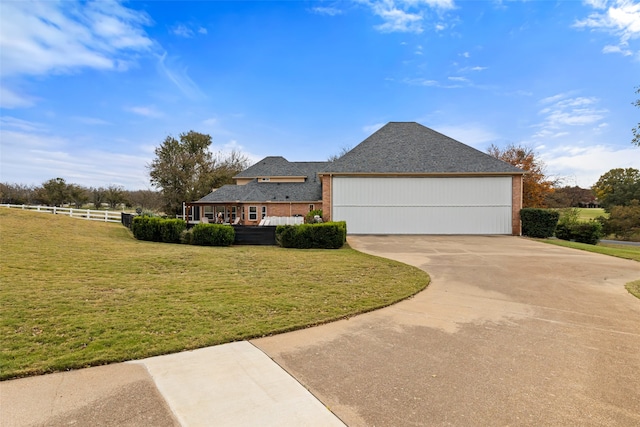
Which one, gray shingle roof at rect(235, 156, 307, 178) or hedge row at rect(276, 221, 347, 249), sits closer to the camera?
hedge row at rect(276, 221, 347, 249)

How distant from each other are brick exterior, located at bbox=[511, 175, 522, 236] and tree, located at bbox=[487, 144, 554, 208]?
13.6 m

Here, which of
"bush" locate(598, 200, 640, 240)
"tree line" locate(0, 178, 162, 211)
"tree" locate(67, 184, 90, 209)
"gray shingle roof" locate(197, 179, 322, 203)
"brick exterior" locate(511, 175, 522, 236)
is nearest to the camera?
"brick exterior" locate(511, 175, 522, 236)

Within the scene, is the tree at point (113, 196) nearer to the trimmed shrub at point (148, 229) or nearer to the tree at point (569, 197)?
the trimmed shrub at point (148, 229)

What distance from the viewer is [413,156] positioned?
2022 cm

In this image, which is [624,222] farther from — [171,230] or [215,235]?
[171,230]

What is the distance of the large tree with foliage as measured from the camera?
36.0 meters

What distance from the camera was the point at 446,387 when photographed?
2771 millimetres

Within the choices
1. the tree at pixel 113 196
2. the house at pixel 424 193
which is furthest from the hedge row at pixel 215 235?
the tree at pixel 113 196

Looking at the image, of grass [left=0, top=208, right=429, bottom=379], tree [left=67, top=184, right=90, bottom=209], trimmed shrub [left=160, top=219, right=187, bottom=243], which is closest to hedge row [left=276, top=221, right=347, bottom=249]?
grass [left=0, top=208, right=429, bottom=379]

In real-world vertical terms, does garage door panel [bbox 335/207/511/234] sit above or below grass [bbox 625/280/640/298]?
above

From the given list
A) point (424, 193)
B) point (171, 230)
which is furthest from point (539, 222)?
point (171, 230)

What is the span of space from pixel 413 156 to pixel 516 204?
6970 mm

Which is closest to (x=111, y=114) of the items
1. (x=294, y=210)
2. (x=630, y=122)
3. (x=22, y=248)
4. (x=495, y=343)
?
(x=22, y=248)

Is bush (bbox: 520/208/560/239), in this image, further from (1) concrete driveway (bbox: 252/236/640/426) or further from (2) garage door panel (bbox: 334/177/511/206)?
(1) concrete driveway (bbox: 252/236/640/426)
